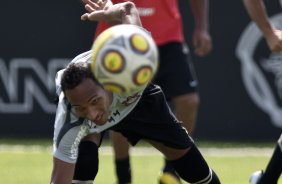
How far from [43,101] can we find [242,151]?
2766 millimetres

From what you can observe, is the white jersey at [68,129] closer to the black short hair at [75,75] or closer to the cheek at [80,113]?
the cheek at [80,113]

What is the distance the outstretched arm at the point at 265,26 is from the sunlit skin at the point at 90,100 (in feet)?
5.31

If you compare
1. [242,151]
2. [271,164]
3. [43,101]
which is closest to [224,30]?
[242,151]

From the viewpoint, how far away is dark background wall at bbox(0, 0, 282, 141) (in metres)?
12.8

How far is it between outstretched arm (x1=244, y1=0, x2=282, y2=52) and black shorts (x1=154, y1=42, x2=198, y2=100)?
1376mm

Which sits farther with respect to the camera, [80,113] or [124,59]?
[80,113]

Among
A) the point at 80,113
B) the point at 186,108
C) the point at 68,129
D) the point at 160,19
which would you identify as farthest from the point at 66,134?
the point at 160,19

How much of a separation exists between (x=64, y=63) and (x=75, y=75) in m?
6.72

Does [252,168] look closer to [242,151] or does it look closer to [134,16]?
[242,151]

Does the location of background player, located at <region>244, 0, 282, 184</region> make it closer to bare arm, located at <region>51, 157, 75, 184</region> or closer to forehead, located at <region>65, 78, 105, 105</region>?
forehead, located at <region>65, 78, 105, 105</region>

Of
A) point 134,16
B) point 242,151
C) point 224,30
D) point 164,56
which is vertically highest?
point 134,16

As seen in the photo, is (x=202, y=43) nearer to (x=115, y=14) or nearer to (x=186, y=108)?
(x=186, y=108)

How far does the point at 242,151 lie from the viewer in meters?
12.1

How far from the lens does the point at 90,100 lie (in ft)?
20.4
